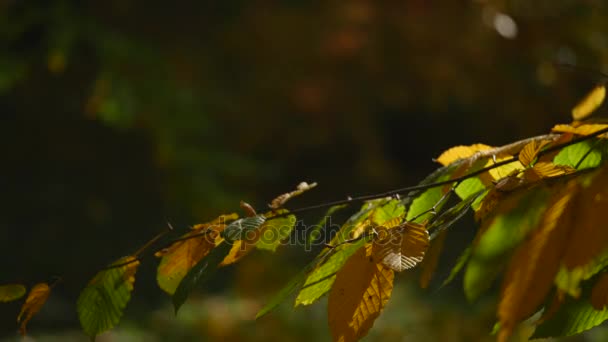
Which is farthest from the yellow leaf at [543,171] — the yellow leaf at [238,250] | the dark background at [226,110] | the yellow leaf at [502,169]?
the dark background at [226,110]

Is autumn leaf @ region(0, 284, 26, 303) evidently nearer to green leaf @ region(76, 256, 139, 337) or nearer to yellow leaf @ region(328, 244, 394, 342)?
green leaf @ region(76, 256, 139, 337)

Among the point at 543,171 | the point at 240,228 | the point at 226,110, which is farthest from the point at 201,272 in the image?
the point at 226,110

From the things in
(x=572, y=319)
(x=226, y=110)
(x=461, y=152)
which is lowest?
(x=226, y=110)

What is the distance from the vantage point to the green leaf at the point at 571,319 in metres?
0.78

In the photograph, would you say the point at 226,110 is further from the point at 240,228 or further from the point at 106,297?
the point at 240,228

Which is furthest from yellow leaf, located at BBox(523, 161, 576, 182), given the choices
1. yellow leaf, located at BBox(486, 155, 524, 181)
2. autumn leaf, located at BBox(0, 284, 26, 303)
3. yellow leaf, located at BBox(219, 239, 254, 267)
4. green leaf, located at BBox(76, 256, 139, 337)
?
autumn leaf, located at BBox(0, 284, 26, 303)

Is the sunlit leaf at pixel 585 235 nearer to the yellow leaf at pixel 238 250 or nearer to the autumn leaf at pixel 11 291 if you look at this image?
the yellow leaf at pixel 238 250

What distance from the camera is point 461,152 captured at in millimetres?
1009

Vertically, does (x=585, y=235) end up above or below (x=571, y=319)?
above

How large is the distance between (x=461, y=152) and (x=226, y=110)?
4443 mm

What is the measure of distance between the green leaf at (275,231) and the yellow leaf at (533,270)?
0.38 meters

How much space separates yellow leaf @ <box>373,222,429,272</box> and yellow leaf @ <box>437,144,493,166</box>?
256 mm

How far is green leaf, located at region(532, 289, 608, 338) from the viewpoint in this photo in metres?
0.78

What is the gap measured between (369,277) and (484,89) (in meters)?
5.06
